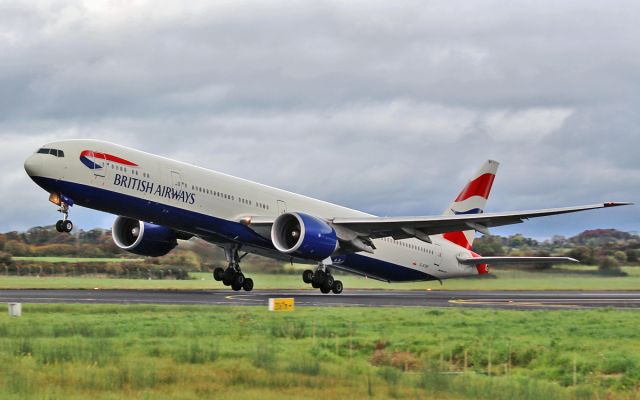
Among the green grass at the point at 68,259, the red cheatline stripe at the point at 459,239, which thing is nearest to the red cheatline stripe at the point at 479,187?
the red cheatline stripe at the point at 459,239

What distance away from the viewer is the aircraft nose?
125 ft

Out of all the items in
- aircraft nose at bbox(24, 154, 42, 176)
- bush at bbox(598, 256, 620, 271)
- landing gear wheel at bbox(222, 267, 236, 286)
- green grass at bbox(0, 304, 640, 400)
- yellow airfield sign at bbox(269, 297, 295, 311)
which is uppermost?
aircraft nose at bbox(24, 154, 42, 176)

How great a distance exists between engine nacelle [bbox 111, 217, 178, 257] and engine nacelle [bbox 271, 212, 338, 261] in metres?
8.21

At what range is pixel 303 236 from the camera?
4303 centimetres

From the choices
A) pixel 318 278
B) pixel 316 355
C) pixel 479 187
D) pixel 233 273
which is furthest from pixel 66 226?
pixel 479 187

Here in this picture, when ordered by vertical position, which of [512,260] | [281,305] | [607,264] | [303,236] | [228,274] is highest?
[303,236]

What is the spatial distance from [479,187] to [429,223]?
13.0 metres

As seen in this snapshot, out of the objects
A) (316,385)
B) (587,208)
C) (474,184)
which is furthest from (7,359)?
(474,184)

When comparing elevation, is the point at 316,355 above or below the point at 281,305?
below

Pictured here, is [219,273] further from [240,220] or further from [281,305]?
[281,305]

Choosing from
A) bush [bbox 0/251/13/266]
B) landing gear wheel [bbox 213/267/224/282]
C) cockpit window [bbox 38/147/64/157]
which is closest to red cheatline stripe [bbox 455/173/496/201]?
landing gear wheel [bbox 213/267/224/282]

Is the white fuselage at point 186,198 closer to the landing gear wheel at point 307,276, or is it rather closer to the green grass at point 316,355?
the landing gear wheel at point 307,276

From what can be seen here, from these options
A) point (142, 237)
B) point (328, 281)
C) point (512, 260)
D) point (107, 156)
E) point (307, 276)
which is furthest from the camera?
point (512, 260)

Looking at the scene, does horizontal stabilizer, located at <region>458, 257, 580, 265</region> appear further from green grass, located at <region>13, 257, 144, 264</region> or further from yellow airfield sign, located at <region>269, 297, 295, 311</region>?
green grass, located at <region>13, 257, 144, 264</region>
